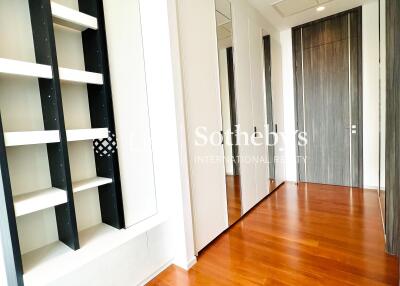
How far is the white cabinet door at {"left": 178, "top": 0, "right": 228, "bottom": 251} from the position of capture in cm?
198

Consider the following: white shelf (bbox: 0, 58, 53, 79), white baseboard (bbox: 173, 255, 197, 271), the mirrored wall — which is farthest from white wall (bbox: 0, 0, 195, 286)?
the mirrored wall

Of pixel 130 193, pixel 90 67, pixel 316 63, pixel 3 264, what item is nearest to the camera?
pixel 3 264

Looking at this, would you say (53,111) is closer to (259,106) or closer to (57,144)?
(57,144)

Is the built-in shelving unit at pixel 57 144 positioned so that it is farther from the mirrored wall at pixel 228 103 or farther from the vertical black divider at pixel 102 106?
the mirrored wall at pixel 228 103

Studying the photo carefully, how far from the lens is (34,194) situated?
4.46 feet

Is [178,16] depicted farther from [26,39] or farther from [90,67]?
[26,39]

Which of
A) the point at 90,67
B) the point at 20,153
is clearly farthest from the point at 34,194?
the point at 90,67

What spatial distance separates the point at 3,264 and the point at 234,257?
1.67 metres

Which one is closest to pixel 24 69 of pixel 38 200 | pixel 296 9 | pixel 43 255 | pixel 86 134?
pixel 86 134

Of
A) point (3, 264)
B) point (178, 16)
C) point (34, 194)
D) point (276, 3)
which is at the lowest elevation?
point (3, 264)

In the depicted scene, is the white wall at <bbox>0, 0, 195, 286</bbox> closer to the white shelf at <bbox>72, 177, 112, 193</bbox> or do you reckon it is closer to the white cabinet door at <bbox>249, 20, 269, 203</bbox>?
the white shelf at <bbox>72, 177, 112, 193</bbox>

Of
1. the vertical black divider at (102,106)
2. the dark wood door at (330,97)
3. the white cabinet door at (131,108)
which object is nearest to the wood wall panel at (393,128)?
the dark wood door at (330,97)

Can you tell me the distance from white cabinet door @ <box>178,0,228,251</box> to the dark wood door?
2.37m

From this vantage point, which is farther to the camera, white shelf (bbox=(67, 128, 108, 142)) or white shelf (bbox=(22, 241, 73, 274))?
white shelf (bbox=(67, 128, 108, 142))
